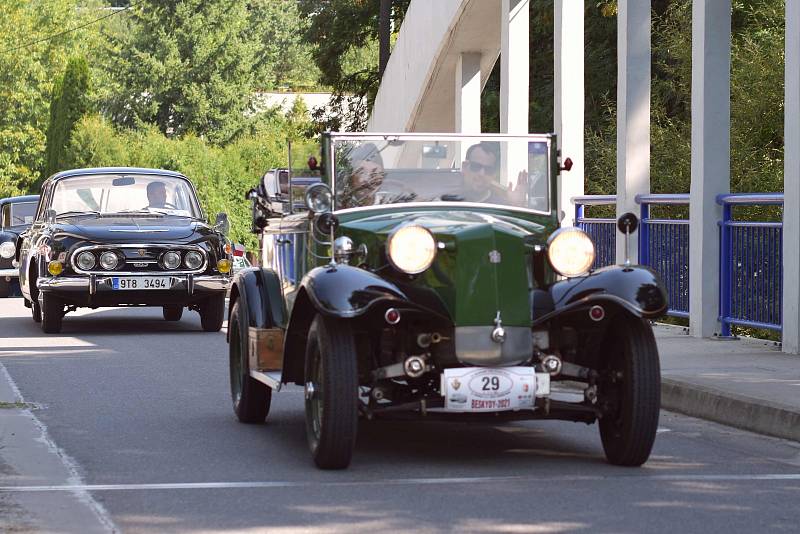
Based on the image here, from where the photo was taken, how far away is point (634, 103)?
17.7 metres

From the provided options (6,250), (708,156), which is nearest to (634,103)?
(708,156)

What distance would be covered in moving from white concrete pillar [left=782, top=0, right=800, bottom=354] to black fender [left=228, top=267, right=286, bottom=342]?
517cm

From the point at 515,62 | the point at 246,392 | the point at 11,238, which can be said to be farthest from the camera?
the point at 11,238

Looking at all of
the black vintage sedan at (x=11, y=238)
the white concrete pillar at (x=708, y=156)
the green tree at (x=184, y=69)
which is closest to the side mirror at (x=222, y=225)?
the white concrete pillar at (x=708, y=156)

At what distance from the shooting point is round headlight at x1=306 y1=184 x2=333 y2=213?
8.88 meters

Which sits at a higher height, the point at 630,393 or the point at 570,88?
the point at 570,88

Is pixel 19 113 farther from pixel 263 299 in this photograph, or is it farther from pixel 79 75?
pixel 263 299

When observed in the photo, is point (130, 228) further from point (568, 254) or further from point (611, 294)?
point (611, 294)

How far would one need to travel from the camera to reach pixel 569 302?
814cm

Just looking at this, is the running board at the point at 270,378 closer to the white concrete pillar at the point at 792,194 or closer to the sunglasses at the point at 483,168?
the sunglasses at the point at 483,168

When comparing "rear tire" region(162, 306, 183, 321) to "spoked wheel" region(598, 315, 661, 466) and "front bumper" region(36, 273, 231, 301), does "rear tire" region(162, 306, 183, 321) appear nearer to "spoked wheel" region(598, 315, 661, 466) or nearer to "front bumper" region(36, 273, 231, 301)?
"front bumper" region(36, 273, 231, 301)

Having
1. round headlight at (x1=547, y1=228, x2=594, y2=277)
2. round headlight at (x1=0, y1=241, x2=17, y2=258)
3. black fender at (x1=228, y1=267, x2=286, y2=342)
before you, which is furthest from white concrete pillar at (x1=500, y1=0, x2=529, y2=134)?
round headlight at (x1=547, y1=228, x2=594, y2=277)

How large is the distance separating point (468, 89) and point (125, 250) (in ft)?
37.0

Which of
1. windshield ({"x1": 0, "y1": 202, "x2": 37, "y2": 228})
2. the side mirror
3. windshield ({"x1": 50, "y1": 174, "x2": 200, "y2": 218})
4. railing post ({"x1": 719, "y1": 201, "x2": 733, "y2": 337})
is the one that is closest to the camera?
railing post ({"x1": 719, "y1": 201, "x2": 733, "y2": 337})
